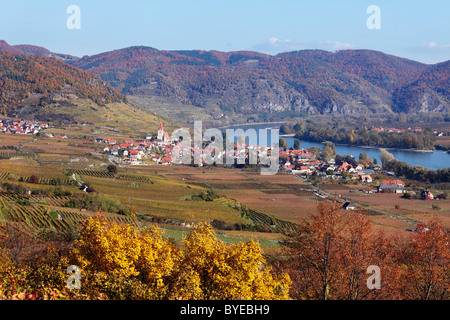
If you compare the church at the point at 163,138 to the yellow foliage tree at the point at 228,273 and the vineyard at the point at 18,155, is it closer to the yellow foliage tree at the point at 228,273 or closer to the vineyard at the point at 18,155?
the vineyard at the point at 18,155

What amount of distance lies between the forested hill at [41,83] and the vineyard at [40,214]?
67.2 m

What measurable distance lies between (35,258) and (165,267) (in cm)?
484

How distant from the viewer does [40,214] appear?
905 inches

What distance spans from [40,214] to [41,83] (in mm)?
79515

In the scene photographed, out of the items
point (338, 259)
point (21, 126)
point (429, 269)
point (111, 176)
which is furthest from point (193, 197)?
point (21, 126)

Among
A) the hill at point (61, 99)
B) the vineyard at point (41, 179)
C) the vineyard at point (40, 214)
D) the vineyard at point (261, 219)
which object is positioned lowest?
the vineyard at point (261, 219)

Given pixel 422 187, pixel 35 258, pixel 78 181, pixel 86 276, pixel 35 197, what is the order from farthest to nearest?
pixel 422 187 → pixel 78 181 → pixel 35 197 → pixel 35 258 → pixel 86 276

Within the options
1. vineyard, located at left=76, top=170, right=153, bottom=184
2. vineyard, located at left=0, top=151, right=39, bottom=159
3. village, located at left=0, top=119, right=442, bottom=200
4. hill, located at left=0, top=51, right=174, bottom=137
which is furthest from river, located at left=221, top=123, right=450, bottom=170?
vineyard, located at left=0, top=151, right=39, bottom=159

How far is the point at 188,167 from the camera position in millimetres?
56188

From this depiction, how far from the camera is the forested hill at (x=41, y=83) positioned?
90125mm

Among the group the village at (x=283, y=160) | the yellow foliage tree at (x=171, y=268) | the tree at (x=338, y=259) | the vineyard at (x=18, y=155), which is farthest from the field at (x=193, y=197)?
the yellow foliage tree at (x=171, y=268)

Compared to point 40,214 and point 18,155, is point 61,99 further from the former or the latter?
point 40,214
